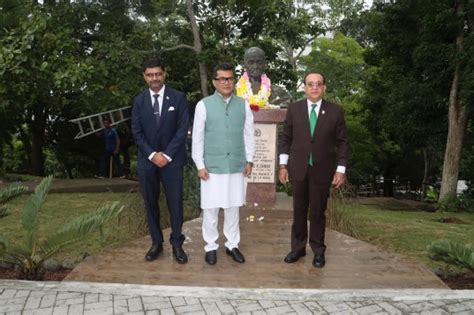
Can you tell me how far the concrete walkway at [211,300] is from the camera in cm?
371

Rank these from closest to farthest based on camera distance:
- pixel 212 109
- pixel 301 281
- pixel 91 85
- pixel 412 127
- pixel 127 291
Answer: pixel 127 291 → pixel 301 281 → pixel 212 109 → pixel 91 85 → pixel 412 127

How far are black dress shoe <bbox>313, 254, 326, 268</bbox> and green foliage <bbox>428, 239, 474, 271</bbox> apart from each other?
38.3 inches

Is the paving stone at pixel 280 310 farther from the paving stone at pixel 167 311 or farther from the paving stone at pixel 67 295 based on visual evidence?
the paving stone at pixel 67 295

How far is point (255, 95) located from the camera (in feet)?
24.3

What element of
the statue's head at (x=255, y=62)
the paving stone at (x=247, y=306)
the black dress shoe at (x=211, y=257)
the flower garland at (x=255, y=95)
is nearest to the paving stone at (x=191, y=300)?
the paving stone at (x=247, y=306)

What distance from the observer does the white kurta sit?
15.4ft

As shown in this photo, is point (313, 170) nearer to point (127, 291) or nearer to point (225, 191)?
point (225, 191)

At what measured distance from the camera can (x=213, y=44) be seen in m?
11.3

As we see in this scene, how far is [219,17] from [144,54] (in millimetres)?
2249

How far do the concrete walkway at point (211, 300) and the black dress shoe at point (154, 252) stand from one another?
2.67 feet

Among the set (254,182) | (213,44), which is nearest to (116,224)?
(254,182)

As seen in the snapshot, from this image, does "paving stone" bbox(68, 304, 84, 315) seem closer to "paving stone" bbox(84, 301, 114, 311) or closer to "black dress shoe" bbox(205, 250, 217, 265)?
"paving stone" bbox(84, 301, 114, 311)

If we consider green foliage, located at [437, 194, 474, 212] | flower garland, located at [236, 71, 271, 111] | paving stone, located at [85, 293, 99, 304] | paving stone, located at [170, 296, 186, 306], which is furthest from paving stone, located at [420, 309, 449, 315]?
green foliage, located at [437, 194, 474, 212]

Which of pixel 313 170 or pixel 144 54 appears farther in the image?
pixel 144 54
